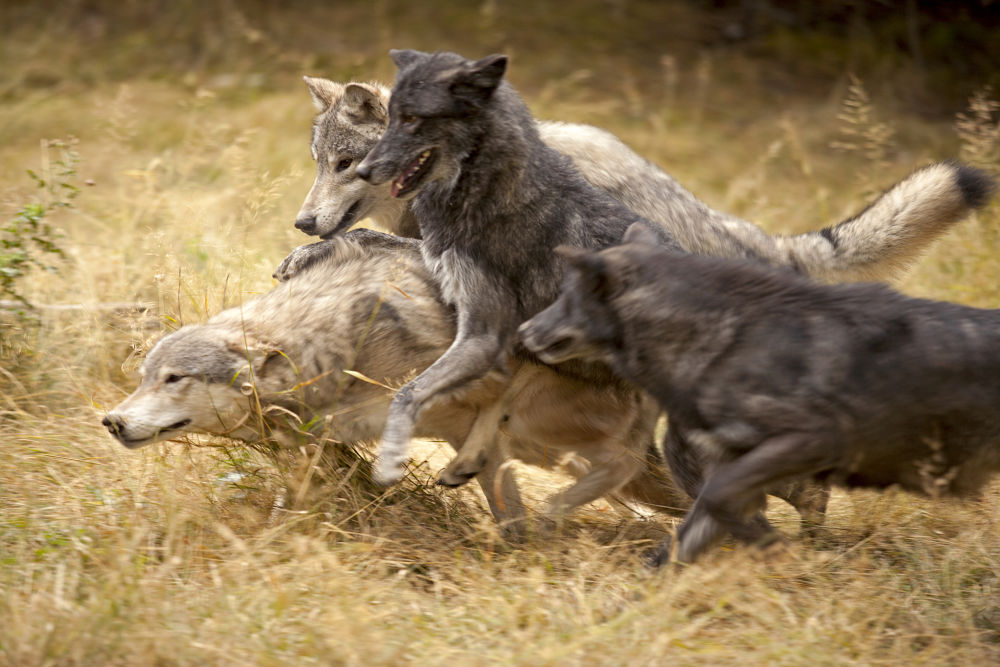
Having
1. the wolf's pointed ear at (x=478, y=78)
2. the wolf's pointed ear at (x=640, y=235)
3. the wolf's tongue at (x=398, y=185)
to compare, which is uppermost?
the wolf's pointed ear at (x=478, y=78)

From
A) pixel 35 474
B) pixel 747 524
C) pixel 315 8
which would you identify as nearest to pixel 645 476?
pixel 747 524

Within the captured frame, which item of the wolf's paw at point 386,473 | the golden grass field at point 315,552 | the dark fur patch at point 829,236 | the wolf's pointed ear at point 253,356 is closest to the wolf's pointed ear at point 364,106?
the golden grass field at point 315,552

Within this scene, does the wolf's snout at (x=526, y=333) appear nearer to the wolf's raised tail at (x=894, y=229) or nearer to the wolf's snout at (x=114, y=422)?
the wolf's snout at (x=114, y=422)

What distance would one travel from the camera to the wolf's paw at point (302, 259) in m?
4.42

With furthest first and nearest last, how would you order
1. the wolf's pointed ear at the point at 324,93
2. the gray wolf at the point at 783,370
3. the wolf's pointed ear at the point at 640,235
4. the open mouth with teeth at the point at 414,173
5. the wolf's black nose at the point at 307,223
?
1. the wolf's pointed ear at the point at 324,93
2. the wolf's black nose at the point at 307,223
3. the open mouth with teeth at the point at 414,173
4. the wolf's pointed ear at the point at 640,235
5. the gray wolf at the point at 783,370

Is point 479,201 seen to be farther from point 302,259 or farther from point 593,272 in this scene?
point 302,259

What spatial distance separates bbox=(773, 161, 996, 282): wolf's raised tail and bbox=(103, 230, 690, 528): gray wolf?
118 centimetres

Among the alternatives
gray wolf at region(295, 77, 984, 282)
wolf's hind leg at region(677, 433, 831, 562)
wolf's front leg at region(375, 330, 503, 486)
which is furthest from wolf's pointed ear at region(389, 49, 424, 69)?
wolf's hind leg at region(677, 433, 831, 562)

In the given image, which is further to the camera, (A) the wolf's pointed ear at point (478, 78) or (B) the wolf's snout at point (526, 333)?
(A) the wolf's pointed ear at point (478, 78)

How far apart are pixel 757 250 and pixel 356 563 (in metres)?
2.34

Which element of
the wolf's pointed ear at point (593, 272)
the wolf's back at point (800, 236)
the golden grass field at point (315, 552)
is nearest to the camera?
the golden grass field at point (315, 552)

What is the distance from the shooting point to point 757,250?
4609mm

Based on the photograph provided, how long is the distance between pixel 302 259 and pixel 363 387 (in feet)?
2.43

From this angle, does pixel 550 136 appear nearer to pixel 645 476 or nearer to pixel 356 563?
pixel 645 476
